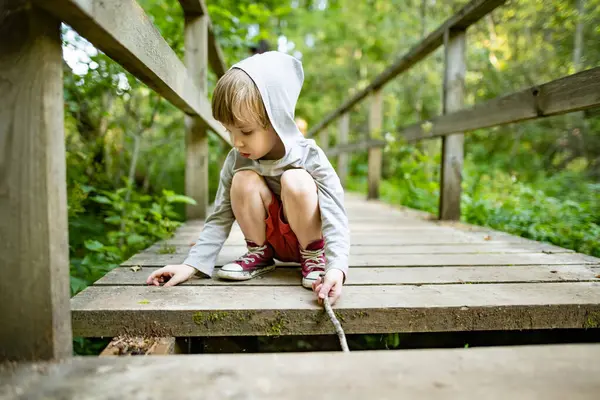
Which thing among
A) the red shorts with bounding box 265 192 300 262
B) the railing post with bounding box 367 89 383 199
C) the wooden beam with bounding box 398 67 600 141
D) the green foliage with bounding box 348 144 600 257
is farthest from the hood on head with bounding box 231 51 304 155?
the railing post with bounding box 367 89 383 199

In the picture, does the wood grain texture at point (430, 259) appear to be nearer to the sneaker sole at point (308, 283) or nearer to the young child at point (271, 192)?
the young child at point (271, 192)

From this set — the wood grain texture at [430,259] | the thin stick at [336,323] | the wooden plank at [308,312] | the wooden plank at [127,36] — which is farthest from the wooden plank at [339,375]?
the wood grain texture at [430,259]

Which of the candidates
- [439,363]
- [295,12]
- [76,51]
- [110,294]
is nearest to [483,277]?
[439,363]

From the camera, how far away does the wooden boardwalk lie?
1.14 m

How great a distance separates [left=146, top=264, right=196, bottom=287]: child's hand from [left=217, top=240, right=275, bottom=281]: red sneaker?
4.2 inches

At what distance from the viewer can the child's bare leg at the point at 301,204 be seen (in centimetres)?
144

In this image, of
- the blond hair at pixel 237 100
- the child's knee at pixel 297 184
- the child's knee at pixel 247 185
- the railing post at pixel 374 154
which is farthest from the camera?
the railing post at pixel 374 154

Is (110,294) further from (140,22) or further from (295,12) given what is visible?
(295,12)

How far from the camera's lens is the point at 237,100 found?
4.35 feet

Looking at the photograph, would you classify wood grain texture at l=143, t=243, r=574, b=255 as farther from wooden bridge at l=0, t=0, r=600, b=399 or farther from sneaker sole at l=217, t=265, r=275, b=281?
sneaker sole at l=217, t=265, r=275, b=281

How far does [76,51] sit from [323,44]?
11461 mm

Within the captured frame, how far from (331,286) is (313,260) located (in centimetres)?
28

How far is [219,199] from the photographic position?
65.2 inches

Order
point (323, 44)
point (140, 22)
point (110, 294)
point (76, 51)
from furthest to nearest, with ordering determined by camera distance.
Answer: point (323, 44) < point (76, 51) < point (110, 294) < point (140, 22)
